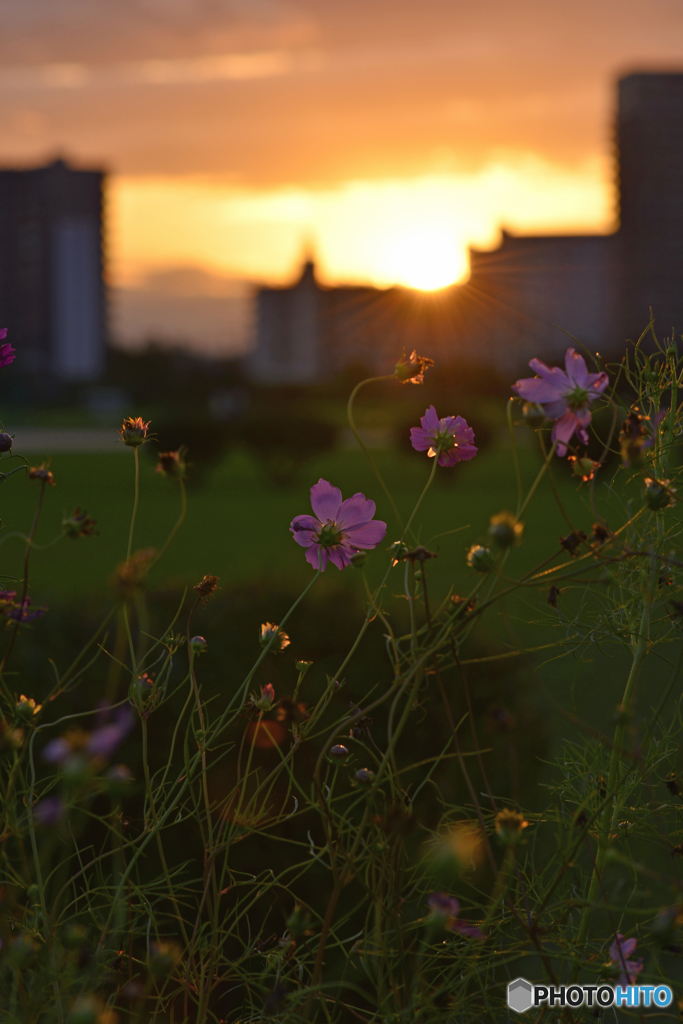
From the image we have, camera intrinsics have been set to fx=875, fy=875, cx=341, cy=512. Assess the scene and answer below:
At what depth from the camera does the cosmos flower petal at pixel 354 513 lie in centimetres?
97

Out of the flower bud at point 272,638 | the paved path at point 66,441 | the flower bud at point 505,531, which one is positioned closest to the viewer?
the flower bud at point 505,531

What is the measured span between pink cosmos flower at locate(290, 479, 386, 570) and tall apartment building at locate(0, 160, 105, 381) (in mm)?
77031

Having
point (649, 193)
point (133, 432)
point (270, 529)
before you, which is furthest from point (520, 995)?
point (649, 193)

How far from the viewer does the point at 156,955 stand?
0.62m

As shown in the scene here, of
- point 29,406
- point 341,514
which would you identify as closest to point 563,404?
point 341,514

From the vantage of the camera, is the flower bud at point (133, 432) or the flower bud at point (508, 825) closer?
the flower bud at point (508, 825)

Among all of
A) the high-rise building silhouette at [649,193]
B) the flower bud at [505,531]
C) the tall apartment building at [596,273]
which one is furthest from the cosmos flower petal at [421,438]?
the high-rise building silhouette at [649,193]

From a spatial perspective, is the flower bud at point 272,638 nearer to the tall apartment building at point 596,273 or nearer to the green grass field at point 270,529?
the green grass field at point 270,529

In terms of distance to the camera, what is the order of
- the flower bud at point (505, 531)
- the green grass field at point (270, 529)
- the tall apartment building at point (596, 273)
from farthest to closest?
the tall apartment building at point (596, 273) < the green grass field at point (270, 529) < the flower bud at point (505, 531)

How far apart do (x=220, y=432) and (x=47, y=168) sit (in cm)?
7304

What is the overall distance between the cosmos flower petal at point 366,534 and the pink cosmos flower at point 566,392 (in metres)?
0.22

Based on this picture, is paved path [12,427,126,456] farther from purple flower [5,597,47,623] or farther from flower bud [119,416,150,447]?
purple flower [5,597,47,623]

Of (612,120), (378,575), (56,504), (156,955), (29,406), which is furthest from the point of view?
(612,120)

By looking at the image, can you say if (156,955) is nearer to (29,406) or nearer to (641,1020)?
(641,1020)
